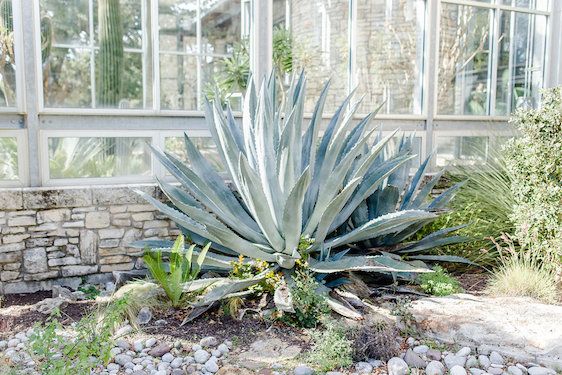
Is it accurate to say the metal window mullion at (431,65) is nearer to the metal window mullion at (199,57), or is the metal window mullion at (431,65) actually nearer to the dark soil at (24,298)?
the metal window mullion at (199,57)

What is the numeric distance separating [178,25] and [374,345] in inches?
127

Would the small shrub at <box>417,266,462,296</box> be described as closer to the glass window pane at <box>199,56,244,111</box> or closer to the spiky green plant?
the spiky green plant

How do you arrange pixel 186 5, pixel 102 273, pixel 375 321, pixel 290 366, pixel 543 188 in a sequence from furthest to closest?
pixel 186 5
pixel 102 273
pixel 543 188
pixel 375 321
pixel 290 366

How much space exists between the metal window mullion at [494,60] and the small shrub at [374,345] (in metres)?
3.89

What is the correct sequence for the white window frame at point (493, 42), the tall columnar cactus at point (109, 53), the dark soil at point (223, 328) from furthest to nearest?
the white window frame at point (493, 42), the tall columnar cactus at point (109, 53), the dark soil at point (223, 328)

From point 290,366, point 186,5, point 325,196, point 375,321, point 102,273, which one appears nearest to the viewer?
point 290,366

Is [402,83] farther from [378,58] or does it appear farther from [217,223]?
[217,223]

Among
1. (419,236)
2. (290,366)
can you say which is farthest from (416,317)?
(419,236)

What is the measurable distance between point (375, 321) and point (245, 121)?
1.69 m

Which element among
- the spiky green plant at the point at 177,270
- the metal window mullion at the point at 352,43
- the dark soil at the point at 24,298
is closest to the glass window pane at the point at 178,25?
the metal window mullion at the point at 352,43

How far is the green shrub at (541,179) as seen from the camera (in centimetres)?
388

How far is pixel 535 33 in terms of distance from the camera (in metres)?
6.19

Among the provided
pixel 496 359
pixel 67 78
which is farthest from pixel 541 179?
pixel 67 78

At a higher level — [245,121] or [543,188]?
[245,121]
